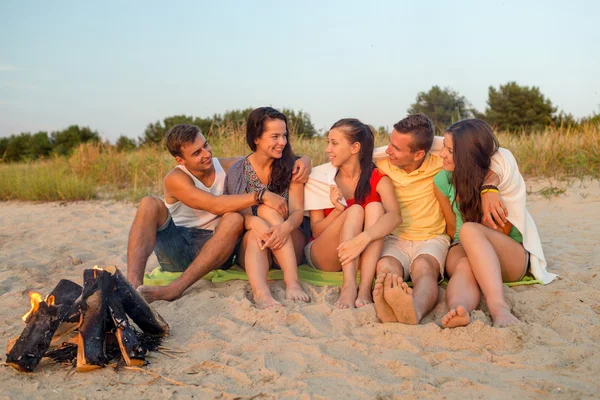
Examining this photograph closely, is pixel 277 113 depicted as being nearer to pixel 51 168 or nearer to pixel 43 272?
pixel 43 272

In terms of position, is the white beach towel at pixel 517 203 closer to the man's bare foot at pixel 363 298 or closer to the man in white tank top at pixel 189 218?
the man's bare foot at pixel 363 298

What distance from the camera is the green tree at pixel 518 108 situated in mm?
21984

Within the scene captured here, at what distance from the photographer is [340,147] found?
3.97m

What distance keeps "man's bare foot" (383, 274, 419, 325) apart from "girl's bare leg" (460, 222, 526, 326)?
488 millimetres

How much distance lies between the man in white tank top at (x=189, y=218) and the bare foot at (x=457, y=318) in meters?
1.42

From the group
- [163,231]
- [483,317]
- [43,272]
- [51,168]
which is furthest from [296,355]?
[51,168]

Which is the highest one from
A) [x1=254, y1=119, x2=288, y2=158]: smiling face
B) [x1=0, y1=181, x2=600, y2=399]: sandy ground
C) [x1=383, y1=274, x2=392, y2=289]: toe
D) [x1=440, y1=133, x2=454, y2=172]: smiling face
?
[x1=254, y1=119, x2=288, y2=158]: smiling face

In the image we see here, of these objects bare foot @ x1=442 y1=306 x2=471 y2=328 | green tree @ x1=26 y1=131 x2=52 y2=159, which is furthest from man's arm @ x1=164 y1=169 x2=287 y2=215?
green tree @ x1=26 y1=131 x2=52 y2=159

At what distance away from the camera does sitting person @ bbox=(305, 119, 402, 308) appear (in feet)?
11.9

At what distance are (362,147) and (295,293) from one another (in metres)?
1.20

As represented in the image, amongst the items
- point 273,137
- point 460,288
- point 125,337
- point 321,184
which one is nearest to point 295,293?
point 321,184

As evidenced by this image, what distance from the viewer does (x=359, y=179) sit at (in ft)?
13.0

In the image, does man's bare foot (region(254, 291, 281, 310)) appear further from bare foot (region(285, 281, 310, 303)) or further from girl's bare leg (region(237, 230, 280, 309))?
bare foot (region(285, 281, 310, 303))

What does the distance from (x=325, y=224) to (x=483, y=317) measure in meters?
1.34
